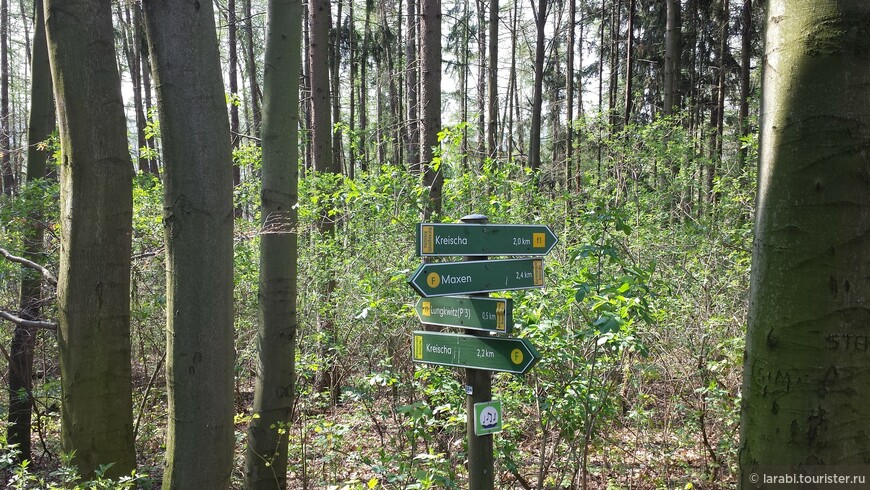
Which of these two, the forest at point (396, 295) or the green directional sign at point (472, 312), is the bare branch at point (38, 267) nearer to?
the forest at point (396, 295)

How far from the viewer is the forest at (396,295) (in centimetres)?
171

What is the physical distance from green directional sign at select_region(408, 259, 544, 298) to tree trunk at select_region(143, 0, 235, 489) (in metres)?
1.13

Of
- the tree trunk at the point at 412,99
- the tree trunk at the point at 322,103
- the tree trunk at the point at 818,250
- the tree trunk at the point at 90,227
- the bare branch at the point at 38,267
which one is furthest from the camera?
the tree trunk at the point at 412,99

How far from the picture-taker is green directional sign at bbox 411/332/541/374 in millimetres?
2773

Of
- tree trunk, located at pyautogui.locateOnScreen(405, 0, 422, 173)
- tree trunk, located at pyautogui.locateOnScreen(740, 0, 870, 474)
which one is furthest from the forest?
tree trunk, located at pyautogui.locateOnScreen(405, 0, 422, 173)

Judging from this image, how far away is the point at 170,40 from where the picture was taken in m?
2.96

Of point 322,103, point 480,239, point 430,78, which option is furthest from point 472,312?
point 322,103

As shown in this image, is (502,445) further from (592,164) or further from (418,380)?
(592,164)

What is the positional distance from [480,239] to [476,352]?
0.59 meters

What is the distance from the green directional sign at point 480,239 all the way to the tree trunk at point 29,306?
5.20 metres

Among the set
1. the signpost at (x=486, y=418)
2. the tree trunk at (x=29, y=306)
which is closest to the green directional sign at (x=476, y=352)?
the signpost at (x=486, y=418)

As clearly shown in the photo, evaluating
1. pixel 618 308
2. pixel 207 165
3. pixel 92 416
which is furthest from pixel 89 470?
pixel 618 308

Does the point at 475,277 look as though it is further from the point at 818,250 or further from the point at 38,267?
the point at 38,267

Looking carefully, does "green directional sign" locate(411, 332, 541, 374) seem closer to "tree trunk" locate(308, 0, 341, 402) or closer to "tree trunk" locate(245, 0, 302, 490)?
"tree trunk" locate(245, 0, 302, 490)
